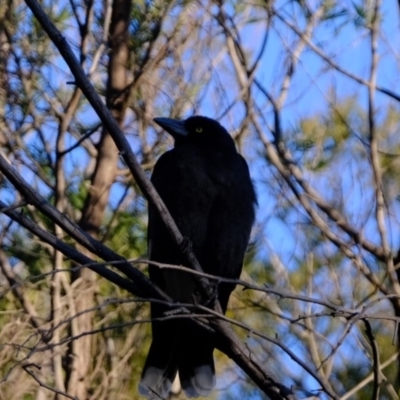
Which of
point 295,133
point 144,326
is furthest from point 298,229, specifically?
point 144,326

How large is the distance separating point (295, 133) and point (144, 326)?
4.30 feet

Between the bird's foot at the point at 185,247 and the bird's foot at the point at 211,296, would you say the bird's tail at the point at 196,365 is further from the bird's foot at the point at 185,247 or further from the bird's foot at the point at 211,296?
the bird's foot at the point at 185,247

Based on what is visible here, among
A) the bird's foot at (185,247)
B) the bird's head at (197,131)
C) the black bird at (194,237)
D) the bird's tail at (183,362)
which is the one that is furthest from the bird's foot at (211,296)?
the bird's head at (197,131)

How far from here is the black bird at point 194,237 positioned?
4680 millimetres

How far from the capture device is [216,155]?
4.92 metres

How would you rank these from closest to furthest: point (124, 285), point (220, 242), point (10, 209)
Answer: point (10, 209) < point (124, 285) < point (220, 242)

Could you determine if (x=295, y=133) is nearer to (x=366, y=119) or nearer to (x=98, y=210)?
(x=366, y=119)

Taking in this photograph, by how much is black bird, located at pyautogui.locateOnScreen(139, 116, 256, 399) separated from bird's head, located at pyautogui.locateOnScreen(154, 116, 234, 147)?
0.38 feet

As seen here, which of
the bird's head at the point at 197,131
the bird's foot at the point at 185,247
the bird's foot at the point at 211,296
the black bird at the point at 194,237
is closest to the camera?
the bird's foot at the point at 185,247

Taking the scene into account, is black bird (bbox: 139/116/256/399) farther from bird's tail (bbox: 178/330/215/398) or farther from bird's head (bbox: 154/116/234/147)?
bird's head (bbox: 154/116/234/147)

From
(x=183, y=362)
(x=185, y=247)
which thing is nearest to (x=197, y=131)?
(x=183, y=362)

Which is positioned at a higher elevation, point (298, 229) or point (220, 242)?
point (298, 229)

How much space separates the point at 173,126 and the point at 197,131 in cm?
11

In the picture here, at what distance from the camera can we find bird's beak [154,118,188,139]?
511 centimetres
